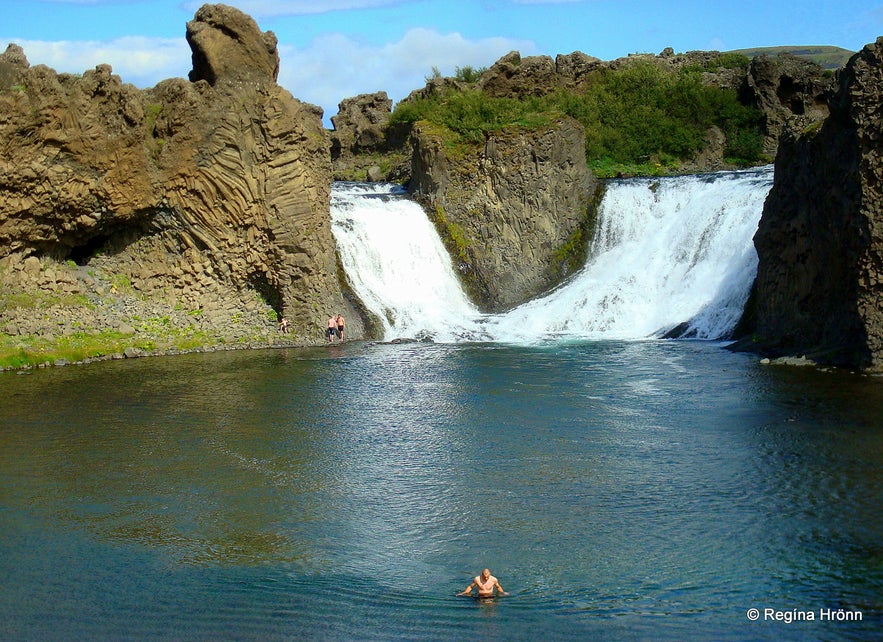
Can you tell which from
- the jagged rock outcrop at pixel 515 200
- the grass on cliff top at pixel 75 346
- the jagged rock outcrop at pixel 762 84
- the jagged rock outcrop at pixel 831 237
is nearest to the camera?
the jagged rock outcrop at pixel 831 237

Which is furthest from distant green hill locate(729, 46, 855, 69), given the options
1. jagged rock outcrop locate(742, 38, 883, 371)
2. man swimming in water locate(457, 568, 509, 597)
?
man swimming in water locate(457, 568, 509, 597)

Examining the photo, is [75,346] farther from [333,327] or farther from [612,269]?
[612,269]

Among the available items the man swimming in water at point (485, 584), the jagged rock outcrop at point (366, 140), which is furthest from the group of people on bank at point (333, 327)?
the man swimming in water at point (485, 584)

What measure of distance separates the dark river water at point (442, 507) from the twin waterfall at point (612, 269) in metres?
11.2

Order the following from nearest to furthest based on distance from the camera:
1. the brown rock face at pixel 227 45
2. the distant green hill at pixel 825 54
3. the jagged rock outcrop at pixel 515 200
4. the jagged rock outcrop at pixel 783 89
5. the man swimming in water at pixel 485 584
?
the man swimming in water at pixel 485 584
the brown rock face at pixel 227 45
the jagged rock outcrop at pixel 515 200
the jagged rock outcrop at pixel 783 89
the distant green hill at pixel 825 54

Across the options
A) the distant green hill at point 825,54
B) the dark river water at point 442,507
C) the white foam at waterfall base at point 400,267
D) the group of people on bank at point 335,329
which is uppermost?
the distant green hill at point 825,54

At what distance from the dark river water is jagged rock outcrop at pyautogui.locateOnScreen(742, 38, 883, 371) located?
2399 millimetres

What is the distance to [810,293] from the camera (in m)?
32.2

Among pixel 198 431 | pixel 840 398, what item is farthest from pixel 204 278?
pixel 840 398

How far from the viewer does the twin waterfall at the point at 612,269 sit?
1581 inches

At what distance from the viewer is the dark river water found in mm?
12461

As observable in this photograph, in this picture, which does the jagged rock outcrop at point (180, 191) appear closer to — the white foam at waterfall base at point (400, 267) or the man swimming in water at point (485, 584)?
the white foam at waterfall base at point (400, 267)

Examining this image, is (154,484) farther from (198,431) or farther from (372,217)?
(372,217)

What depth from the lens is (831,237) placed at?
30.4 meters
